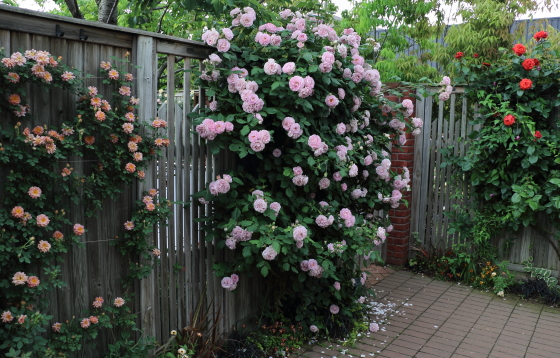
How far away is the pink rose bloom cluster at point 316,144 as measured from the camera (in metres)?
3.31

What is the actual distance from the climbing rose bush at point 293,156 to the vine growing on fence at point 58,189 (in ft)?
1.86

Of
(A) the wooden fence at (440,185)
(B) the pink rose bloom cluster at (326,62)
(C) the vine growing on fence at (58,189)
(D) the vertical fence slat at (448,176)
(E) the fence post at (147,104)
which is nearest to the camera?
(C) the vine growing on fence at (58,189)

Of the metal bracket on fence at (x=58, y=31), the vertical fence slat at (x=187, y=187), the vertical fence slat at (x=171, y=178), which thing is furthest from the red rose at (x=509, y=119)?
the metal bracket on fence at (x=58, y=31)

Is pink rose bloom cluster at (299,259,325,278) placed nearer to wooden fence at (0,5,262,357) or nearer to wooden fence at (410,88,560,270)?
wooden fence at (0,5,262,357)

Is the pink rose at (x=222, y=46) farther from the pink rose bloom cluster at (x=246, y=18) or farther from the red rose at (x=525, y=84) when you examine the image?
the red rose at (x=525, y=84)

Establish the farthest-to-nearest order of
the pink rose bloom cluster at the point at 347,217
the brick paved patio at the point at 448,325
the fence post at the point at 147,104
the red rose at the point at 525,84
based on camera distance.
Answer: the red rose at the point at 525,84 → the brick paved patio at the point at 448,325 → the pink rose bloom cluster at the point at 347,217 → the fence post at the point at 147,104

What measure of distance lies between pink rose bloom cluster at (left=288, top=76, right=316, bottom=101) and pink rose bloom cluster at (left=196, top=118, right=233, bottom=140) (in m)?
0.46

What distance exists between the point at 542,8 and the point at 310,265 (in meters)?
8.92

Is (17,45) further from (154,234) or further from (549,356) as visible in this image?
(549,356)

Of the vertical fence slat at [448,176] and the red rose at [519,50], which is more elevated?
the red rose at [519,50]

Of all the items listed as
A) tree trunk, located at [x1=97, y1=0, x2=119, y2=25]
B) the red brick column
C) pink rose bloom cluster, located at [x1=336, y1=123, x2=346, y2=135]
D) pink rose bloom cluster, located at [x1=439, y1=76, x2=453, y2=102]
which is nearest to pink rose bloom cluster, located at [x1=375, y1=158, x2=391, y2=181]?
pink rose bloom cluster, located at [x1=336, y1=123, x2=346, y2=135]

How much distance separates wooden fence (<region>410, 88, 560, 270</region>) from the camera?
5.45m

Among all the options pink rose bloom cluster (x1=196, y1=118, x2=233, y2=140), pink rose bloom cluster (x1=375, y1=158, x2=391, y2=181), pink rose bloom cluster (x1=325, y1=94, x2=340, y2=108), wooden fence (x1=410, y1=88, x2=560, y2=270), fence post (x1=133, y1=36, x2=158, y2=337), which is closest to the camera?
fence post (x1=133, y1=36, x2=158, y2=337)

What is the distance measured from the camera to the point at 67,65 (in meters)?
2.51
